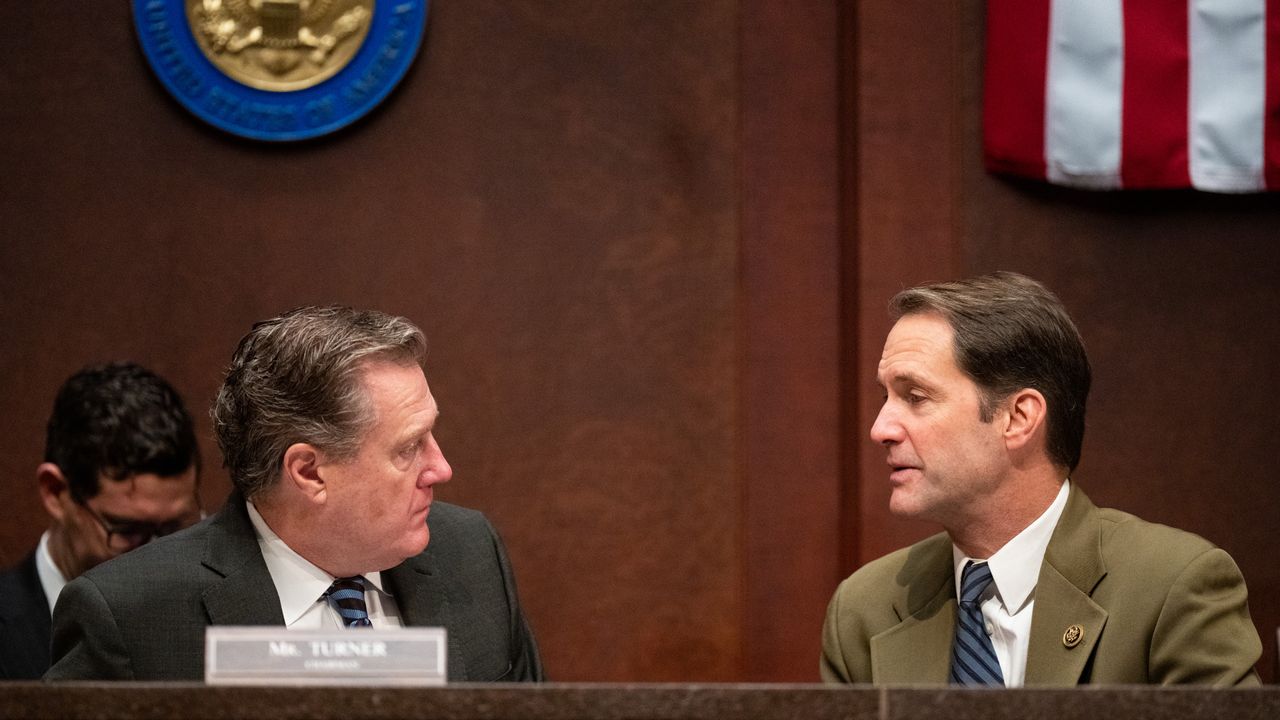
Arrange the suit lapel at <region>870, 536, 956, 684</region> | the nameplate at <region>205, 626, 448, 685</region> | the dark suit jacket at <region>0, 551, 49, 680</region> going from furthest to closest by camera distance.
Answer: the dark suit jacket at <region>0, 551, 49, 680</region>
the suit lapel at <region>870, 536, 956, 684</region>
the nameplate at <region>205, 626, 448, 685</region>

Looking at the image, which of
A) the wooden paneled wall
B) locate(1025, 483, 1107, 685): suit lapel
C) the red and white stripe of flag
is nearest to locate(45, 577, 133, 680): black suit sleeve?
the wooden paneled wall

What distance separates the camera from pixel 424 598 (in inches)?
93.0

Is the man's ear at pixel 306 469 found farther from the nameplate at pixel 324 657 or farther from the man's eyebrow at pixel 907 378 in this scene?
the man's eyebrow at pixel 907 378

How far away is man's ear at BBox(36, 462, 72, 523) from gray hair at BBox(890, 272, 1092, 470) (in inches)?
79.2

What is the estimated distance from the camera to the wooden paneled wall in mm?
3307

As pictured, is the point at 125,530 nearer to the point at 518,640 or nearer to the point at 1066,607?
the point at 518,640

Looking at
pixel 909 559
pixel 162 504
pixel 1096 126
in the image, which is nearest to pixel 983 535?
pixel 909 559

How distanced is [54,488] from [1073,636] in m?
2.30

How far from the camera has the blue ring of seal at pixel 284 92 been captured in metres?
3.26

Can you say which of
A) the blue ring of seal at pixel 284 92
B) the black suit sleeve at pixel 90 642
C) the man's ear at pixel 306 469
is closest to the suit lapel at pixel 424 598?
the man's ear at pixel 306 469

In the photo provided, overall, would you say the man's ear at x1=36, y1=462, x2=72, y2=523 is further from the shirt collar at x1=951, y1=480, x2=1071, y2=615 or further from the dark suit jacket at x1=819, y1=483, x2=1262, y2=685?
the shirt collar at x1=951, y1=480, x2=1071, y2=615

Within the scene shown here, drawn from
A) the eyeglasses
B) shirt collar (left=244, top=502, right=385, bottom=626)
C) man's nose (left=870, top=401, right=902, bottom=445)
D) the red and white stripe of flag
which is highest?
the red and white stripe of flag

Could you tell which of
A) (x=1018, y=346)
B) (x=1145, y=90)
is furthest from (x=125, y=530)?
(x=1145, y=90)

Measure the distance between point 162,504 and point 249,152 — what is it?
91cm
